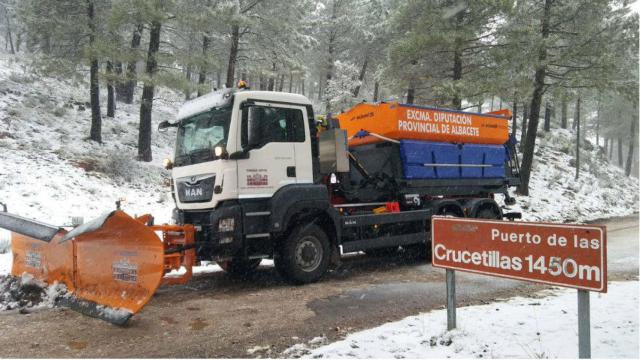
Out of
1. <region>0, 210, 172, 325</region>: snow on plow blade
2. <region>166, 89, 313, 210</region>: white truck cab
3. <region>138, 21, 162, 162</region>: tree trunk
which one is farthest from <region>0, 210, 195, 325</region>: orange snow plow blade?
<region>138, 21, 162, 162</region>: tree trunk

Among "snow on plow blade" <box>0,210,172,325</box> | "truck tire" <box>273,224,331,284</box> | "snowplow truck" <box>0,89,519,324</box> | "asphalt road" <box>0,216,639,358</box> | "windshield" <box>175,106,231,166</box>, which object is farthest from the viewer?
"truck tire" <box>273,224,331,284</box>

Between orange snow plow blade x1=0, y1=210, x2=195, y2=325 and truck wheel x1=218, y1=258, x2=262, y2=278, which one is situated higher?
orange snow plow blade x1=0, y1=210, x2=195, y2=325

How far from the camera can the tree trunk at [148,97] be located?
16231mm

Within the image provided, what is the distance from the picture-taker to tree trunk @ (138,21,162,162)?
16231 mm

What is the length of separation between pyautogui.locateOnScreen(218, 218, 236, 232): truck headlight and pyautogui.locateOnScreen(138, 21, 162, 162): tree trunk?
11.4 m

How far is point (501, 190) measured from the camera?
1077 centimetres

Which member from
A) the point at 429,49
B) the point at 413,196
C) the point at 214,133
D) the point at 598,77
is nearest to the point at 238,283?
the point at 214,133

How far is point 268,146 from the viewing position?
6848mm

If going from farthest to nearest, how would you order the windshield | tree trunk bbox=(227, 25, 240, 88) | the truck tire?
tree trunk bbox=(227, 25, 240, 88)
the truck tire
the windshield

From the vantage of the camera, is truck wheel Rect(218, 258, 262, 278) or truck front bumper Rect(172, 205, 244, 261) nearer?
truck front bumper Rect(172, 205, 244, 261)

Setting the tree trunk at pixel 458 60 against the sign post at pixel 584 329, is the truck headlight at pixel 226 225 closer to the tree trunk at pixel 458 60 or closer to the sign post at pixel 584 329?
the sign post at pixel 584 329

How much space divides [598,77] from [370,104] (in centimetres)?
1164

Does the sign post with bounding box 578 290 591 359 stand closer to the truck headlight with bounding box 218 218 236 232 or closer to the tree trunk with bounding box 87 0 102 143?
the truck headlight with bounding box 218 218 236 232

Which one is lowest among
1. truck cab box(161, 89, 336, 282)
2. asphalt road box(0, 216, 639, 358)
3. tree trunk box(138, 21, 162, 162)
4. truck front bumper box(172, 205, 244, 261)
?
asphalt road box(0, 216, 639, 358)
